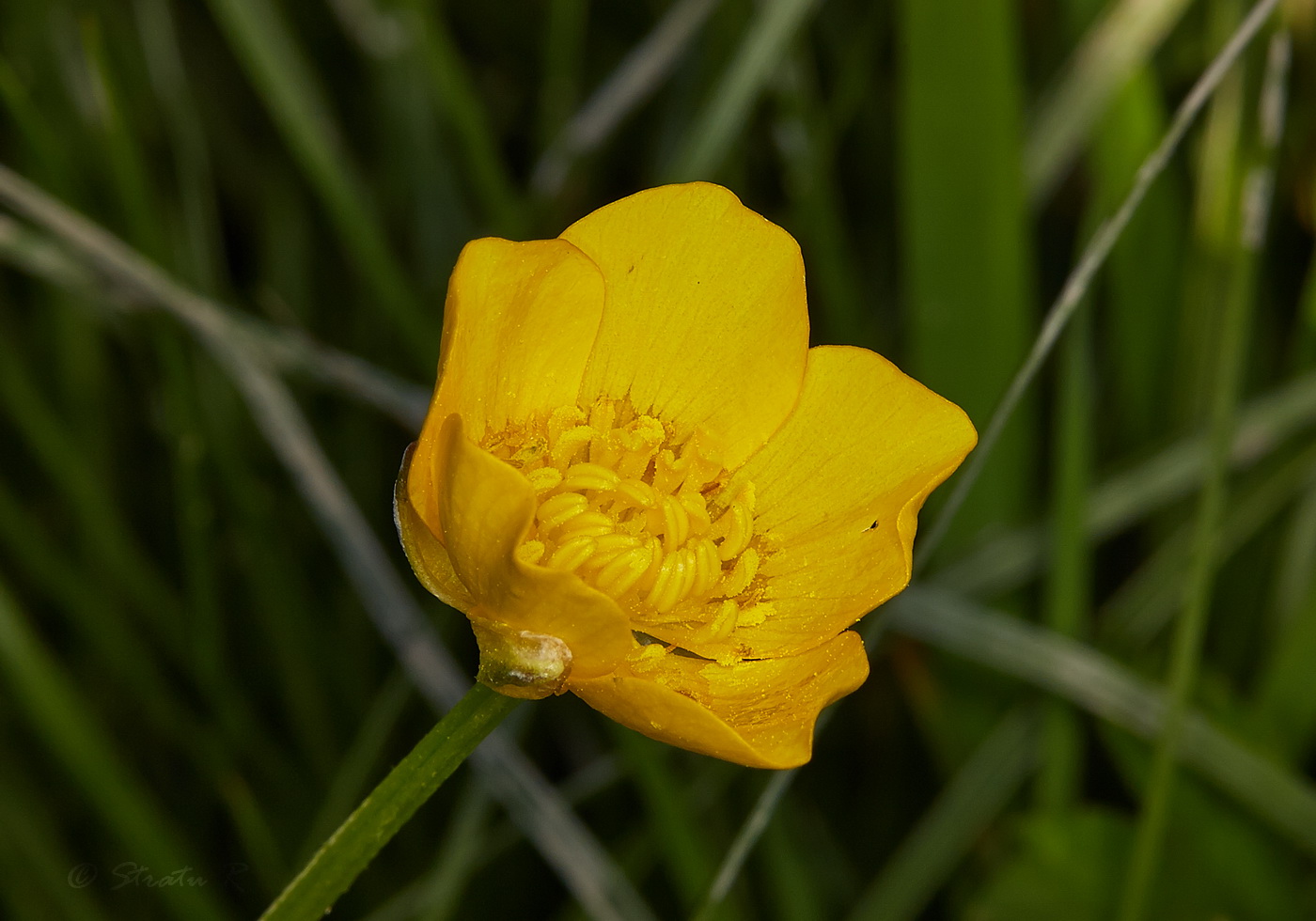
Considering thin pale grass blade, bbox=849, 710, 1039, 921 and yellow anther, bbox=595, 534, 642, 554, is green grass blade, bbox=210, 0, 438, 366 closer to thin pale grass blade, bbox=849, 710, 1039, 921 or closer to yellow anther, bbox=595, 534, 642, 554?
yellow anther, bbox=595, 534, 642, 554

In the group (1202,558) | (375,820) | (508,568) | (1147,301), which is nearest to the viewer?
(375,820)

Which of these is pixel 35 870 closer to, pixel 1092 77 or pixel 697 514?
pixel 697 514

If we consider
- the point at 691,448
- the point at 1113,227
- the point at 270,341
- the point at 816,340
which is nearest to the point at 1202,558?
the point at 1113,227

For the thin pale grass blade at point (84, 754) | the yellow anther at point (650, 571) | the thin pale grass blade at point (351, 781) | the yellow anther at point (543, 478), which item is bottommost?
the thin pale grass blade at point (351, 781)

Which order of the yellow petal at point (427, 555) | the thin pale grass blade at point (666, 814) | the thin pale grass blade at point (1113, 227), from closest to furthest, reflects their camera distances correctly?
the yellow petal at point (427, 555), the thin pale grass blade at point (1113, 227), the thin pale grass blade at point (666, 814)

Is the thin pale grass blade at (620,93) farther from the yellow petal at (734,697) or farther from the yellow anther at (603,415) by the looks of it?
the yellow petal at (734,697)

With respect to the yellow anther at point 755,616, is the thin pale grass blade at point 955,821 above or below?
below

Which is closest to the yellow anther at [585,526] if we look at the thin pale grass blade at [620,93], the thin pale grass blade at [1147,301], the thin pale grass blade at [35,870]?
the thin pale grass blade at [35,870]

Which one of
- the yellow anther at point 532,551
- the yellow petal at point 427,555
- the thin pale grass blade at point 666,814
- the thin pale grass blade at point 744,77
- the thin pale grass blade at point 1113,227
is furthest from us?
the thin pale grass blade at point 744,77
